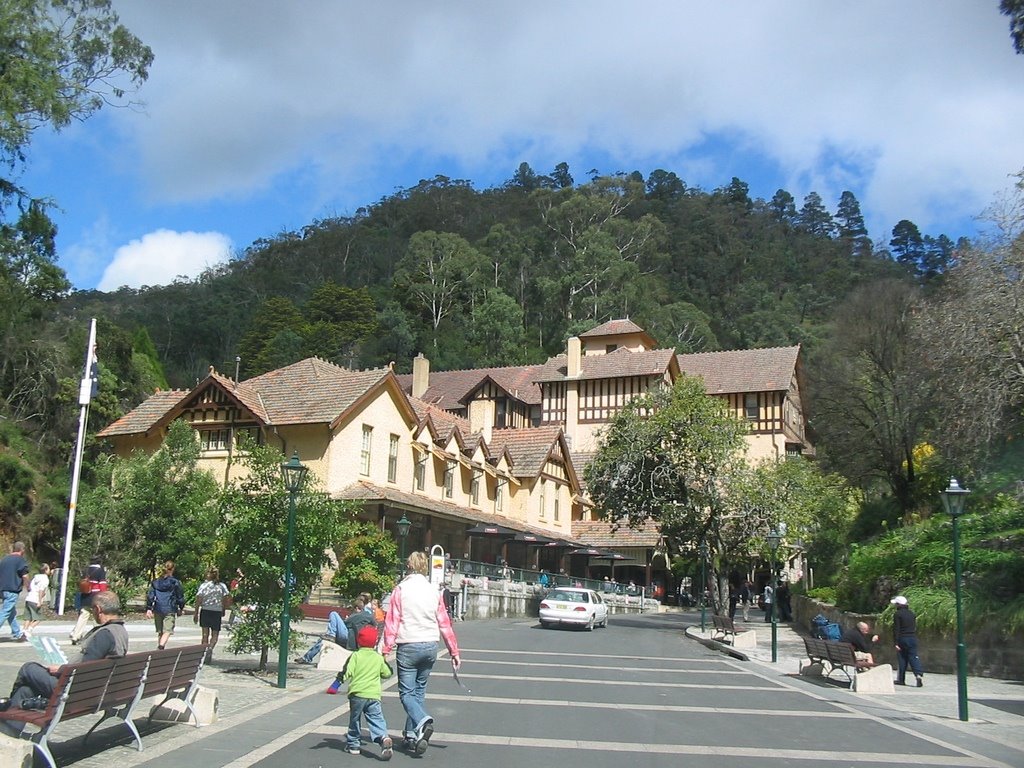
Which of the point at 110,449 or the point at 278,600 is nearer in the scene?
the point at 278,600

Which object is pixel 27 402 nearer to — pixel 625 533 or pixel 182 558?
pixel 182 558

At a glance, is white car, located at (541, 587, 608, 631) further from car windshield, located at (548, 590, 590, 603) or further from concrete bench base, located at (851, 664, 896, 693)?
concrete bench base, located at (851, 664, 896, 693)

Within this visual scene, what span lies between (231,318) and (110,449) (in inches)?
2464

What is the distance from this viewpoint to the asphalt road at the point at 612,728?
29.8ft

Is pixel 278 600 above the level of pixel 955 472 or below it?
below

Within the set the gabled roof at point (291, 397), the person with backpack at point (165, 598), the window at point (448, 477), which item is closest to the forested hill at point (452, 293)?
the gabled roof at point (291, 397)

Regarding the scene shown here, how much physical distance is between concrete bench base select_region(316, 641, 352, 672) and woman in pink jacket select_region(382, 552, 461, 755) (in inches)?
283

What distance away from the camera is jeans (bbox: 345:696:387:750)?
28.9 feet

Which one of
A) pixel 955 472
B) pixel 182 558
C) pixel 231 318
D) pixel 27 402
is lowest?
pixel 182 558

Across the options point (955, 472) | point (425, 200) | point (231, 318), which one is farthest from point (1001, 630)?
point (425, 200)

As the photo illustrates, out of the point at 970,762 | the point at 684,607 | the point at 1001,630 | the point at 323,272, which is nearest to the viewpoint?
the point at 970,762

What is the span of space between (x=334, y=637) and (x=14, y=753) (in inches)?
424

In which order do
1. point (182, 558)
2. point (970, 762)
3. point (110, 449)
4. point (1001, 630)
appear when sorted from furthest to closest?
point (110, 449), point (182, 558), point (1001, 630), point (970, 762)

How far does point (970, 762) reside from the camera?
31.6 ft
